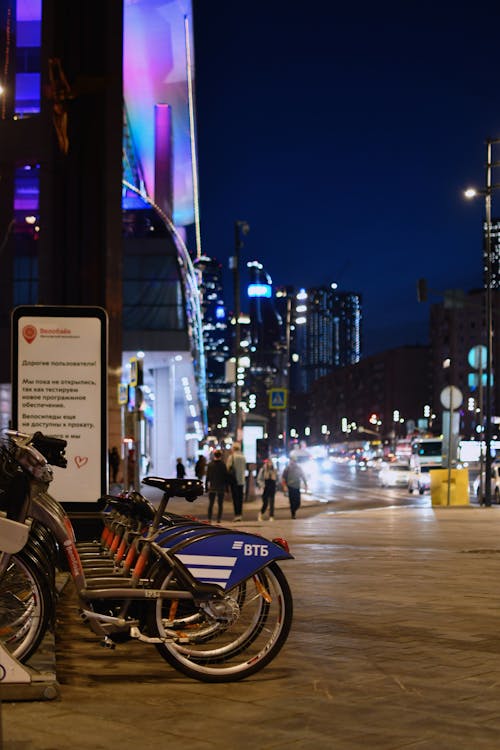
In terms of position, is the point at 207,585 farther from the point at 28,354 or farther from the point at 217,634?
the point at 28,354

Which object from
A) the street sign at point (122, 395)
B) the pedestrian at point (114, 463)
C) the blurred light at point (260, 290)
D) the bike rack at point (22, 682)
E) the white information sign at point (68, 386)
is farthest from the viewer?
the blurred light at point (260, 290)

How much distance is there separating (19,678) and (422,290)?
35.7 meters

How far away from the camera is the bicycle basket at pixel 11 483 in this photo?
6.39 m

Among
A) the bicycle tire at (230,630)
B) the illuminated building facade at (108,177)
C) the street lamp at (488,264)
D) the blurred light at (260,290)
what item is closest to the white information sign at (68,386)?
the illuminated building facade at (108,177)

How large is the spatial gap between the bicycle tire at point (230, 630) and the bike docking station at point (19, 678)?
86cm

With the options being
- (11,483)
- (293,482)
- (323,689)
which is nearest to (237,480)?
(293,482)

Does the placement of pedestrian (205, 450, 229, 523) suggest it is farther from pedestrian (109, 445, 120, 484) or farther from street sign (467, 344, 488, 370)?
street sign (467, 344, 488, 370)

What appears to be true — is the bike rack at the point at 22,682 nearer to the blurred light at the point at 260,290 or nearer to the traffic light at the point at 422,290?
the traffic light at the point at 422,290

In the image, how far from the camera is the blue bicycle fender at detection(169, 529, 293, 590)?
22.7 feet

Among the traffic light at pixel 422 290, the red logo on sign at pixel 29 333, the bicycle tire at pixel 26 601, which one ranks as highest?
the traffic light at pixel 422 290

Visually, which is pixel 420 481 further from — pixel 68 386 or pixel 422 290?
pixel 68 386

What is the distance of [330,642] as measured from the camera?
336 inches

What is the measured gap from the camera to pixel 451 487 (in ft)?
121

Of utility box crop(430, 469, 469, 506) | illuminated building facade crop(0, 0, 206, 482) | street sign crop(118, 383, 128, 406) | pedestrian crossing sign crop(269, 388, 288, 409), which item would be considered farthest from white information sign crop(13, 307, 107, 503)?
pedestrian crossing sign crop(269, 388, 288, 409)
